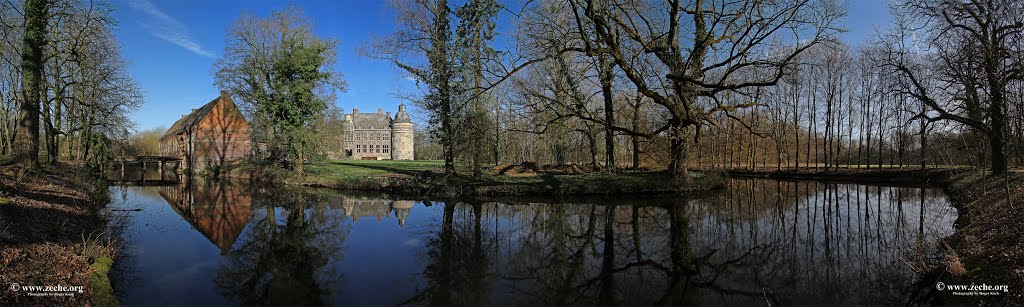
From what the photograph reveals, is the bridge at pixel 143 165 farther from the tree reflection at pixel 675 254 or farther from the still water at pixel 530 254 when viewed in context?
the tree reflection at pixel 675 254

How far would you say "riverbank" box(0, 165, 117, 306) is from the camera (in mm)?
4480

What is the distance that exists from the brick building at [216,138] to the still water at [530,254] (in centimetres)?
2374

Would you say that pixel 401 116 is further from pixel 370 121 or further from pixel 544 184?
pixel 544 184

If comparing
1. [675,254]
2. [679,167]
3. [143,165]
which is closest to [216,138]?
[143,165]

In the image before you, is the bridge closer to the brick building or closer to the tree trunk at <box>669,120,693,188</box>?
the brick building

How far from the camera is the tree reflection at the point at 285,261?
18.2 feet

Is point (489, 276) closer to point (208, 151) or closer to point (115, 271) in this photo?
point (115, 271)

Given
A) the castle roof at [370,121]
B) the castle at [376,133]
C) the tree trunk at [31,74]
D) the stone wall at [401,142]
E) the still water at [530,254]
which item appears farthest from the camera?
the castle roof at [370,121]

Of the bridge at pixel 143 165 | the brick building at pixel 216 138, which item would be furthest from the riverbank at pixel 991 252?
the bridge at pixel 143 165

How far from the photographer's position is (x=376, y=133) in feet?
257

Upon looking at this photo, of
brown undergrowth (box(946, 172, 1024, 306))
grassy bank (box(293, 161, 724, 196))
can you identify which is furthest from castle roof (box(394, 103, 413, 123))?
brown undergrowth (box(946, 172, 1024, 306))

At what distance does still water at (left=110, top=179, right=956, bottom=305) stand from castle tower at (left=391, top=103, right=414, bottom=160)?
197ft

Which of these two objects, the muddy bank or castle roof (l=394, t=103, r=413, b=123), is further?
castle roof (l=394, t=103, r=413, b=123)

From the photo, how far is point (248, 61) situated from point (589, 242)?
24.9 metres
